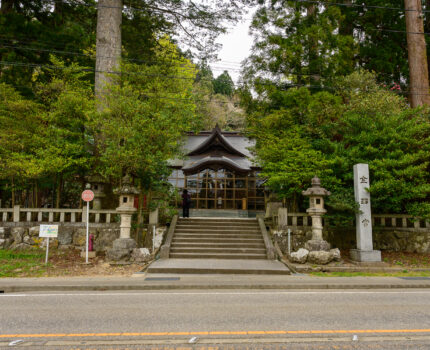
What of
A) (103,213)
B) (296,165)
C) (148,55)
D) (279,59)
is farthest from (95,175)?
(279,59)

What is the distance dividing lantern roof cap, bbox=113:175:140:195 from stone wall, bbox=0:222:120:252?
209 cm

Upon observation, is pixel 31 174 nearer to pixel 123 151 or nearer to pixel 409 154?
pixel 123 151

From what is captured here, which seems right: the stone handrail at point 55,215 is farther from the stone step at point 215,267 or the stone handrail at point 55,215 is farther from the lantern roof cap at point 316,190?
the lantern roof cap at point 316,190

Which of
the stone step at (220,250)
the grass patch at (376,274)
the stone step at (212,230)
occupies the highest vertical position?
the stone step at (212,230)

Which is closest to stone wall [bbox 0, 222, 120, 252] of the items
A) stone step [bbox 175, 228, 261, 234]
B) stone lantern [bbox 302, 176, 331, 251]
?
stone step [bbox 175, 228, 261, 234]

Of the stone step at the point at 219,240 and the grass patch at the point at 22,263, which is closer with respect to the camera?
the grass patch at the point at 22,263

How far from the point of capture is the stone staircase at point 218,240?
1141cm

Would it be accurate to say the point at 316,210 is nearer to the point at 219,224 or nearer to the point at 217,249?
the point at 217,249

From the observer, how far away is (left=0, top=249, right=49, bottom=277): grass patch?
9.19 metres

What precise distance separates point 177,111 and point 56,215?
24.2 ft

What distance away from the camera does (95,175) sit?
1240 cm

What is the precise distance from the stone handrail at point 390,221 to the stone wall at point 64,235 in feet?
26.1

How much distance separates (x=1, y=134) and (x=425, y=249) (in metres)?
18.4

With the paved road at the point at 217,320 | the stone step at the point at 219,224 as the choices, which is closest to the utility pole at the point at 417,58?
the stone step at the point at 219,224
